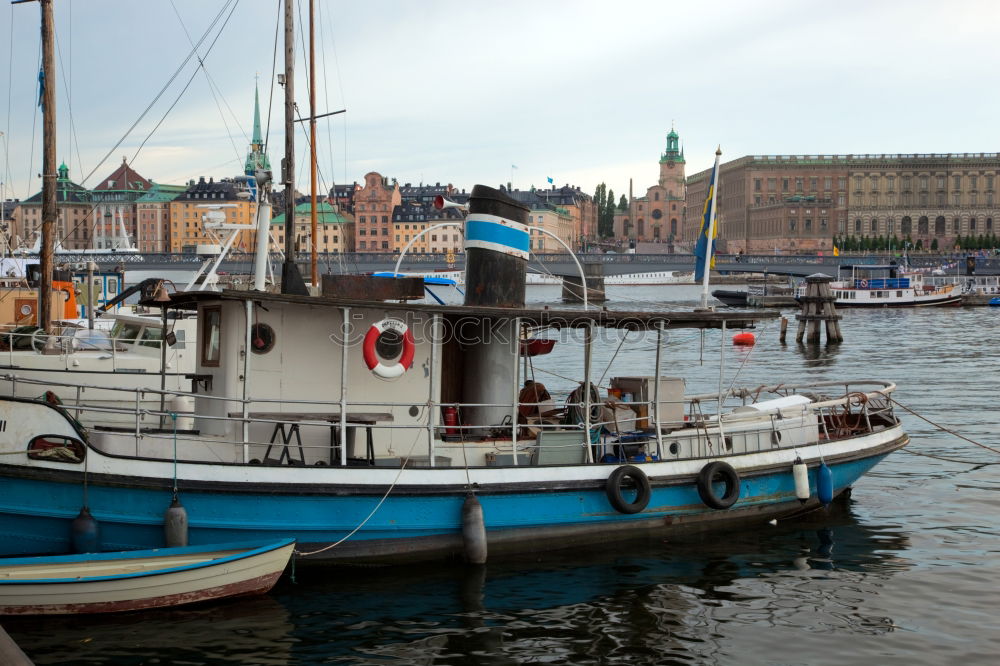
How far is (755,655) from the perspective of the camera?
10906 millimetres

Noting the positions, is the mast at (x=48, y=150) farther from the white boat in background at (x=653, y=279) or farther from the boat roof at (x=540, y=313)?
the white boat in background at (x=653, y=279)

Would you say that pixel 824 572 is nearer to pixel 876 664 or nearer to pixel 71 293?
pixel 876 664

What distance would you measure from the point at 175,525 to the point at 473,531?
11.1 feet

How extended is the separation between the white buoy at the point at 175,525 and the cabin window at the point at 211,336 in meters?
1.98

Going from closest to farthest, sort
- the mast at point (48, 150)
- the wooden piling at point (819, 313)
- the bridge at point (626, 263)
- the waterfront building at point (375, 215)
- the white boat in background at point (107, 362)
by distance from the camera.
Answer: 1. the white boat in background at point (107, 362)
2. the mast at point (48, 150)
3. the wooden piling at point (819, 313)
4. the bridge at point (626, 263)
5. the waterfront building at point (375, 215)

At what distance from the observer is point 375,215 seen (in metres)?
194

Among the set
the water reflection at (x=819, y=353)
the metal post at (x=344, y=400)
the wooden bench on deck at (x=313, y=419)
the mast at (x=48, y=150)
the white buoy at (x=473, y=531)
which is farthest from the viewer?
the water reflection at (x=819, y=353)

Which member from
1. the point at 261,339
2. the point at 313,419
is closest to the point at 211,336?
the point at 261,339

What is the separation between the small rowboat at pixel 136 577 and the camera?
11.0 meters

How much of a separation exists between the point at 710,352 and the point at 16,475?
145ft

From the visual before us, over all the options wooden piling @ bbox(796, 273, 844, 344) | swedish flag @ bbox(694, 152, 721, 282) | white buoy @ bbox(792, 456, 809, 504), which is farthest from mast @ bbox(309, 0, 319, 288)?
wooden piling @ bbox(796, 273, 844, 344)

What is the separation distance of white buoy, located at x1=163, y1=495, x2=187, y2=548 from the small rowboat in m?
0.21

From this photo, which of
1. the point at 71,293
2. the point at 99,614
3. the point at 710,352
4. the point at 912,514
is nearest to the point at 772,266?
the point at 710,352

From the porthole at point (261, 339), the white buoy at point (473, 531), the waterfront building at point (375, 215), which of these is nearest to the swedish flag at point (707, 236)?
the white buoy at point (473, 531)
